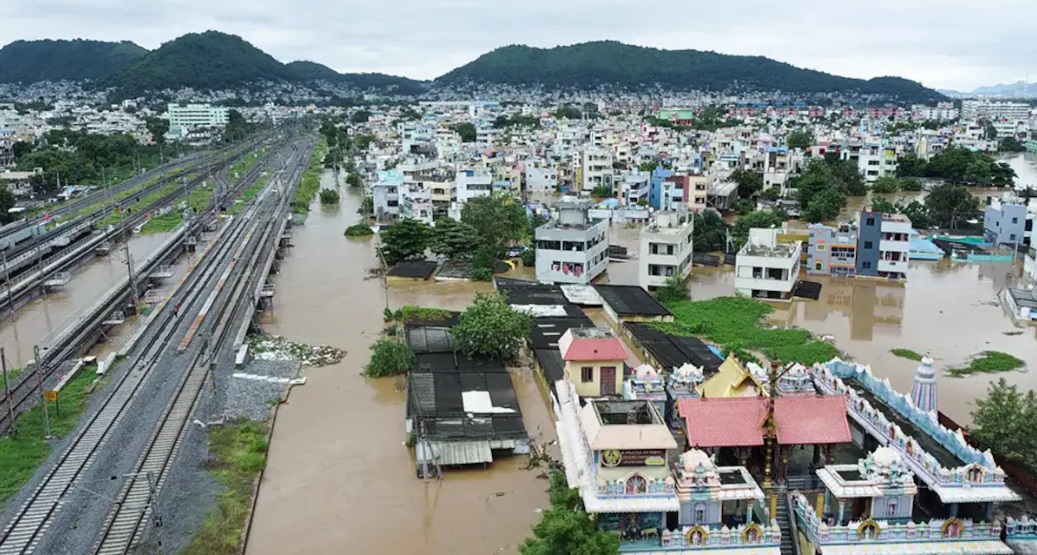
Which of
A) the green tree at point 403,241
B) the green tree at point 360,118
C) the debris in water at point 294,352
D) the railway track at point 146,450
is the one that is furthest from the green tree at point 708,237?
the green tree at point 360,118

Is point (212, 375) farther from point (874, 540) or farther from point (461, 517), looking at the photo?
point (874, 540)

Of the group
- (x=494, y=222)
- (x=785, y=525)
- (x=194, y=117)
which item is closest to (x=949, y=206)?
(x=494, y=222)

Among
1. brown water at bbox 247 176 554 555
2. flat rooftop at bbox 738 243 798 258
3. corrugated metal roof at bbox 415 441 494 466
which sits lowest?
brown water at bbox 247 176 554 555

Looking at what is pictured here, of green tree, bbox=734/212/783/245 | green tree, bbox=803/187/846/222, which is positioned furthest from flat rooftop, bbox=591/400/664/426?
green tree, bbox=803/187/846/222

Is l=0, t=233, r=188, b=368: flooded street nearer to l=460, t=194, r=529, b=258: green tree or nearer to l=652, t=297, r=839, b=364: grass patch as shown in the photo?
l=460, t=194, r=529, b=258: green tree

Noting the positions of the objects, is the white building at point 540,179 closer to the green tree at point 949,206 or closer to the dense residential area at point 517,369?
the dense residential area at point 517,369

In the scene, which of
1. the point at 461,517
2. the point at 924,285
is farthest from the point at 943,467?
the point at 924,285
